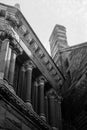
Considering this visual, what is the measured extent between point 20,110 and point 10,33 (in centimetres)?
261

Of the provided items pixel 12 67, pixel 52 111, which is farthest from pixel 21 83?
A: pixel 52 111

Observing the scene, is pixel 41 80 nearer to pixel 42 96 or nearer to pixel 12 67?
pixel 42 96

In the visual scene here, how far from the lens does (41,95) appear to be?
939cm

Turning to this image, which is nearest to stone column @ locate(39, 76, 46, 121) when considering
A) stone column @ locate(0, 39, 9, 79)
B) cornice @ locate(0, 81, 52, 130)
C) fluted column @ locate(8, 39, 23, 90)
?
cornice @ locate(0, 81, 52, 130)

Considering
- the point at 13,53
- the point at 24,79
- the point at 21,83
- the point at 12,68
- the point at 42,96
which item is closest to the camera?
the point at 12,68

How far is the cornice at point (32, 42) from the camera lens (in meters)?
8.97

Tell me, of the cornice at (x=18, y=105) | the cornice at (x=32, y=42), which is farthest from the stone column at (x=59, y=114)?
the cornice at (x=18, y=105)

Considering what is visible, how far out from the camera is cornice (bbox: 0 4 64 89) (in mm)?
8969

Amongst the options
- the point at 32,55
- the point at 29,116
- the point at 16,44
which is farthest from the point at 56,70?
the point at 29,116

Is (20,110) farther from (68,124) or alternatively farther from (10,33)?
(68,124)

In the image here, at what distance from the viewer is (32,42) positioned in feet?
32.6

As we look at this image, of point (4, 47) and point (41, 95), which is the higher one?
point (4, 47)

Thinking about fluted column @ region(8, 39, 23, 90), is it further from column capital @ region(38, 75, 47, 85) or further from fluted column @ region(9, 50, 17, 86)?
column capital @ region(38, 75, 47, 85)

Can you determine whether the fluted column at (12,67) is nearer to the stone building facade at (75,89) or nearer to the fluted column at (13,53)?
the fluted column at (13,53)
